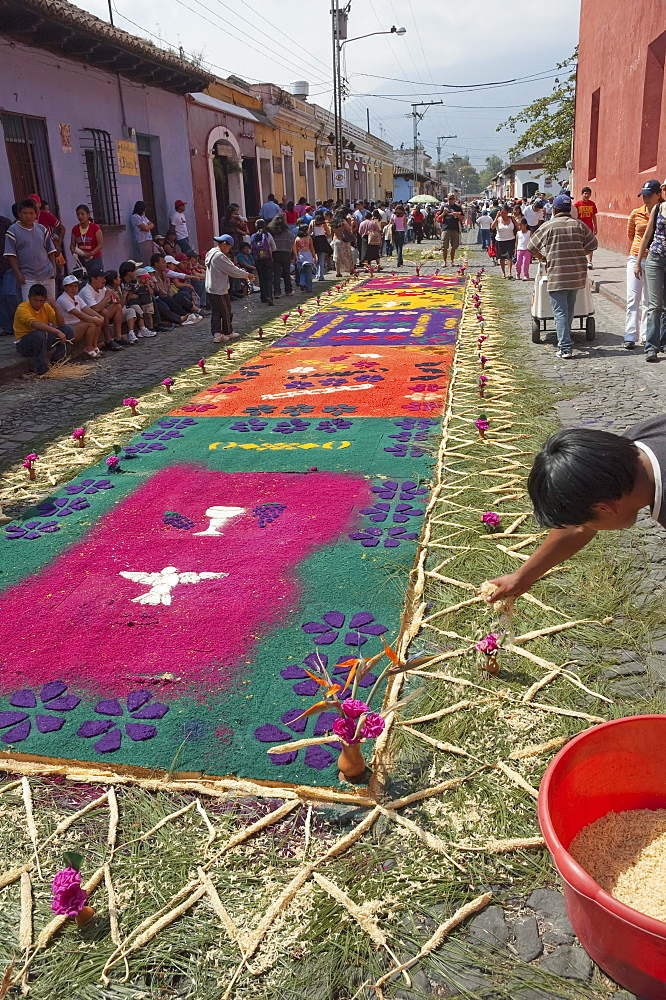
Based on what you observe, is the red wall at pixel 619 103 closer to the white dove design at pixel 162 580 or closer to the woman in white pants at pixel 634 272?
the woman in white pants at pixel 634 272

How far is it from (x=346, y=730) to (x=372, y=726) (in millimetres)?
85

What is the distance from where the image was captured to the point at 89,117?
12883 millimetres

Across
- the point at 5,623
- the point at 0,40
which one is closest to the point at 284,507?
the point at 5,623

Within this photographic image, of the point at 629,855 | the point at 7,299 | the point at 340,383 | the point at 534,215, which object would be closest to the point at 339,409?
the point at 340,383

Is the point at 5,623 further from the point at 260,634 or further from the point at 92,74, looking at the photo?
the point at 92,74

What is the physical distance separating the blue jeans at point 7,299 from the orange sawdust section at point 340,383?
11.1 feet

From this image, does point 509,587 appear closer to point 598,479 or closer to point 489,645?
point 598,479

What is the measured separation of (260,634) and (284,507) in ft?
4.93

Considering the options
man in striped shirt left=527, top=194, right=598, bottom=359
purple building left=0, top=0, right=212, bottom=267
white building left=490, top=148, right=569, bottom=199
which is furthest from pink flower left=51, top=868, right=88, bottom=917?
white building left=490, top=148, right=569, bottom=199

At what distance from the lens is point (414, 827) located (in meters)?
2.36

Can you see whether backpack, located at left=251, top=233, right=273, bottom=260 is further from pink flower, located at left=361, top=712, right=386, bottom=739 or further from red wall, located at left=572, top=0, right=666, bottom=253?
pink flower, located at left=361, top=712, right=386, bottom=739

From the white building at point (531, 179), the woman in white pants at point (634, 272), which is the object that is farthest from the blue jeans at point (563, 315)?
the white building at point (531, 179)

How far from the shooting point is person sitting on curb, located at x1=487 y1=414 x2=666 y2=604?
1.93m

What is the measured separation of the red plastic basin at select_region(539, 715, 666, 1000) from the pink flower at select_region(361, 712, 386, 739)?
2.04 feet
